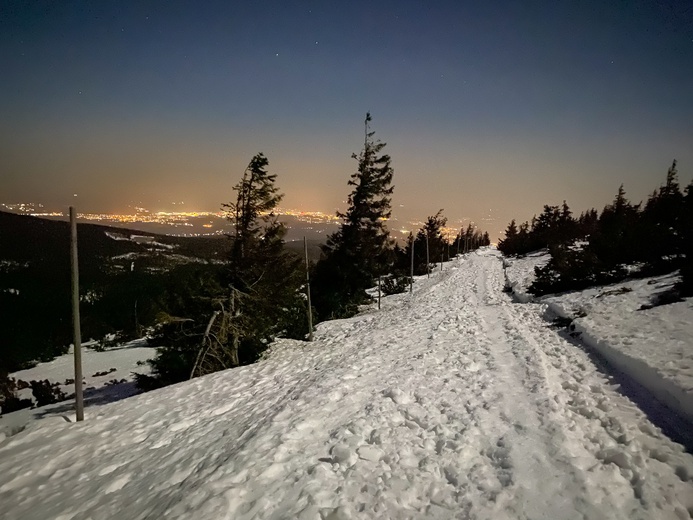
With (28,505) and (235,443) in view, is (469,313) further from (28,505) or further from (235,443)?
(28,505)

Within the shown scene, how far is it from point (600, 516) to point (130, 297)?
93663 mm

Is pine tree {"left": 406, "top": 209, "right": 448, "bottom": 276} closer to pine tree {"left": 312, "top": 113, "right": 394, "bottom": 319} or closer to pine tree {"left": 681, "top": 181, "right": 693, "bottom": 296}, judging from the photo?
pine tree {"left": 312, "top": 113, "right": 394, "bottom": 319}

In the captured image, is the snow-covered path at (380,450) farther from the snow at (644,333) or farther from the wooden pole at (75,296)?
the wooden pole at (75,296)

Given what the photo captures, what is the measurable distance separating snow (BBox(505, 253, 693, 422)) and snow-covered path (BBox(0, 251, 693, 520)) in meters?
0.63

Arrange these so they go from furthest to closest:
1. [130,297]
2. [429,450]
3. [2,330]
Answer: [130,297] < [2,330] < [429,450]

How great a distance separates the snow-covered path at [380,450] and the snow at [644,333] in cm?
63

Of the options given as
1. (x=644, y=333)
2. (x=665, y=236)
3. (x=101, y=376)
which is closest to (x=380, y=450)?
(x=644, y=333)

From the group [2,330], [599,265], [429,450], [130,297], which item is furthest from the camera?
[130,297]

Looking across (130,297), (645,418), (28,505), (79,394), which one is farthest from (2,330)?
(645,418)

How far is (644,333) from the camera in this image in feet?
23.2

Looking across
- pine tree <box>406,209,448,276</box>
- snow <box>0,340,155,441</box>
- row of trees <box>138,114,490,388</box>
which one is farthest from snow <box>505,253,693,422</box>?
pine tree <box>406,209,448,276</box>

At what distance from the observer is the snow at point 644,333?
491 centimetres

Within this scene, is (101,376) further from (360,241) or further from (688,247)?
(688,247)

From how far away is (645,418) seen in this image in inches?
176
